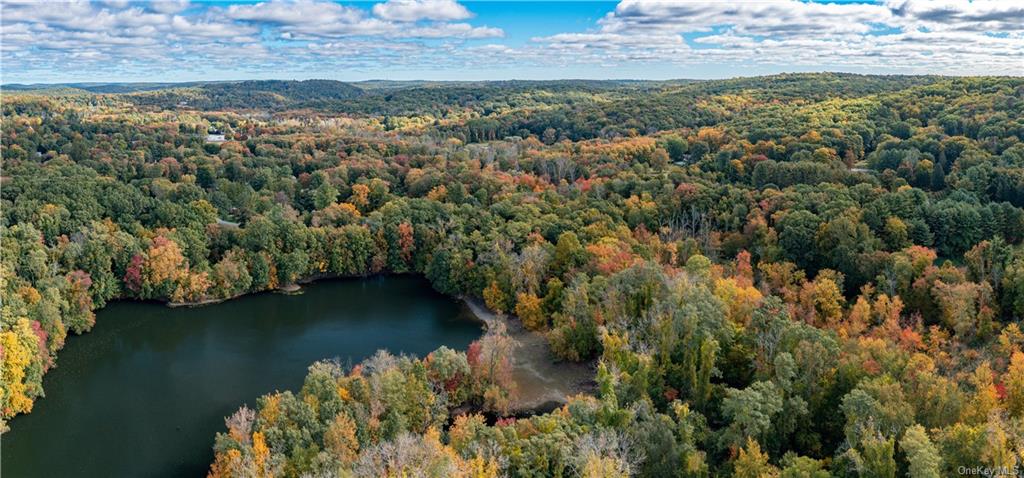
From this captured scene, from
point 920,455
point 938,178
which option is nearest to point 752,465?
point 920,455

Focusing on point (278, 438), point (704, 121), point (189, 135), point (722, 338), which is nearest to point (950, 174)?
point (722, 338)

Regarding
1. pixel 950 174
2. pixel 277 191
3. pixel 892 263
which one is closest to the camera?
pixel 892 263

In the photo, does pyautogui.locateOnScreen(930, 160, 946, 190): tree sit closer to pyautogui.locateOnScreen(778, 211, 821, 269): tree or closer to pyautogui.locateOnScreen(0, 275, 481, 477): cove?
pyautogui.locateOnScreen(778, 211, 821, 269): tree

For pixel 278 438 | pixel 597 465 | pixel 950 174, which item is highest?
pixel 950 174

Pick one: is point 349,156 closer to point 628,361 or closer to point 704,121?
point 704,121

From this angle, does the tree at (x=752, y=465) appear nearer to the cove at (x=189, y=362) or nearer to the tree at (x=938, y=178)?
the cove at (x=189, y=362)

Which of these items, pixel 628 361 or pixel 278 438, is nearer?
pixel 278 438

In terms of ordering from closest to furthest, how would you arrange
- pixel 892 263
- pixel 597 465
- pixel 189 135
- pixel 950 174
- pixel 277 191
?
pixel 597 465 → pixel 892 263 → pixel 950 174 → pixel 277 191 → pixel 189 135
